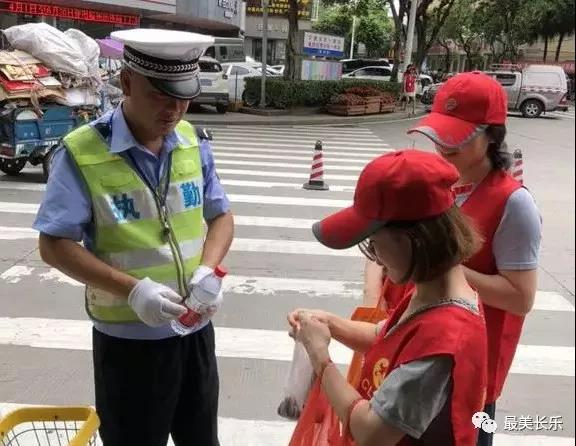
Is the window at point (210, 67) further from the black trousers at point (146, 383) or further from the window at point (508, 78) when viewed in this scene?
the black trousers at point (146, 383)

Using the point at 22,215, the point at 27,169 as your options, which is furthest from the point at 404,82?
the point at 22,215

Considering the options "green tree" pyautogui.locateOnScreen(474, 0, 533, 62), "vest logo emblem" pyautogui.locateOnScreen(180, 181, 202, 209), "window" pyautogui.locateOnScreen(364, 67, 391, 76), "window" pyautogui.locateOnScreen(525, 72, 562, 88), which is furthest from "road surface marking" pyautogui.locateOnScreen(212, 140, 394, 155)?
"green tree" pyautogui.locateOnScreen(474, 0, 533, 62)

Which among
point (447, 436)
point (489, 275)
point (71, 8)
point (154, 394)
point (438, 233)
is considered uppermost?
point (71, 8)

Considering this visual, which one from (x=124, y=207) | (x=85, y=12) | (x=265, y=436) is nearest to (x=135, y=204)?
(x=124, y=207)

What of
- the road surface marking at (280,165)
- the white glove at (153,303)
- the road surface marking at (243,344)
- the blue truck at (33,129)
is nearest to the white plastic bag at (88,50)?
the blue truck at (33,129)

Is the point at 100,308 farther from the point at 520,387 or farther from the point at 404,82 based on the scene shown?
the point at 404,82

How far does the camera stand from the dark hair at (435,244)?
4.60 ft

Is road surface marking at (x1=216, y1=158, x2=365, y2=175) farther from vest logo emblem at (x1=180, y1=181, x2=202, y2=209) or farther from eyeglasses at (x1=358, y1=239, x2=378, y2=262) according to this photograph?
eyeglasses at (x1=358, y1=239, x2=378, y2=262)

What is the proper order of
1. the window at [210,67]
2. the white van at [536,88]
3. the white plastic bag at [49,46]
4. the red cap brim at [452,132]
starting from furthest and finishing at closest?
1. the white van at [536,88]
2. the window at [210,67]
3. the white plastic bag at [49,46]
4. the red cap brim at [452,132]

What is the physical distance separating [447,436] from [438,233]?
1.54 feet

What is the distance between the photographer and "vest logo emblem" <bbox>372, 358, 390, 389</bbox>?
Result: 1519mm

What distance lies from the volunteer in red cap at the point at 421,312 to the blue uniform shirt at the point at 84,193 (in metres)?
0.81

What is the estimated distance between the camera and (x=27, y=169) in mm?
10219

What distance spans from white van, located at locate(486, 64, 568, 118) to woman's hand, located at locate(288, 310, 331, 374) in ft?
80.7
